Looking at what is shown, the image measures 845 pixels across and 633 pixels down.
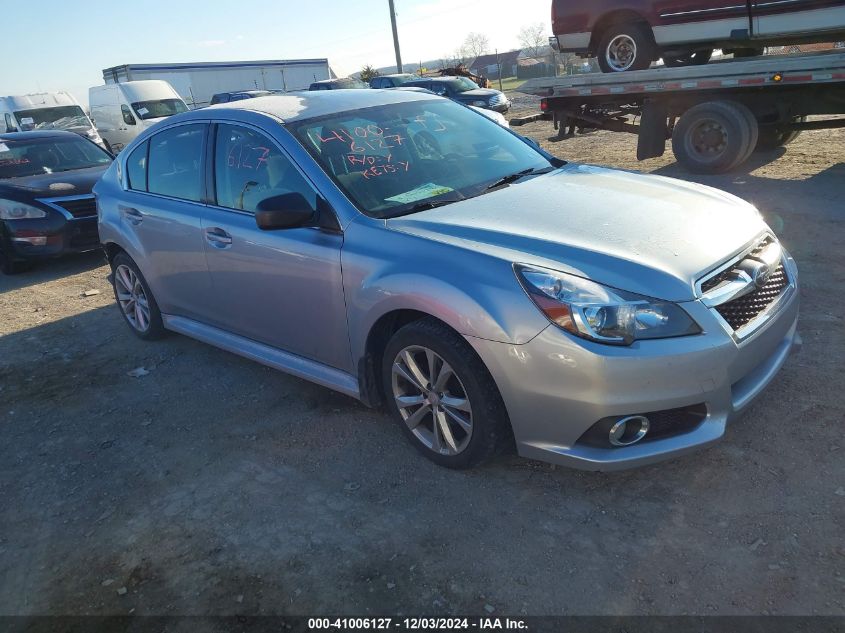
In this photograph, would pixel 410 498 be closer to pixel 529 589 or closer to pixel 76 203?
pixel 529 589

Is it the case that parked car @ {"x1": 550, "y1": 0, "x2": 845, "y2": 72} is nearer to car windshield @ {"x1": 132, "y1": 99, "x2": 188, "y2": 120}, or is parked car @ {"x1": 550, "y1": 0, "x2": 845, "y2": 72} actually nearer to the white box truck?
car windshield @ {"x1": 132, "y1": 99, "x2": 188, "y2": 120}

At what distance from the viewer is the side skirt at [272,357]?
358 cm

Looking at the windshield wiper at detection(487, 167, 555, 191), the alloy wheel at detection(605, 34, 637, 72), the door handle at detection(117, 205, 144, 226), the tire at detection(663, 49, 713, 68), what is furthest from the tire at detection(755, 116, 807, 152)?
the door handle at detection(117, 205, 144, 226)

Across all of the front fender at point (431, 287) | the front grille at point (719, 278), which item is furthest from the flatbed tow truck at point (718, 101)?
the front fender at point (431, 287)

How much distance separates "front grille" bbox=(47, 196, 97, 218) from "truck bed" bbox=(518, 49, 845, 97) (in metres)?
6.33

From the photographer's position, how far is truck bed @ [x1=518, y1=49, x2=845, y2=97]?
292 inches

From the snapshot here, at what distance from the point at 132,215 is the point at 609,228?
3.47 meters

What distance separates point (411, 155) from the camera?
3791 millimetres

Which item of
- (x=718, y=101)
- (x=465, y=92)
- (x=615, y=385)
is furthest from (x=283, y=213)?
Answer: (x=465, y=92)

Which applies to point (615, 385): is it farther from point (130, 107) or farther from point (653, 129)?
point (130, 107)

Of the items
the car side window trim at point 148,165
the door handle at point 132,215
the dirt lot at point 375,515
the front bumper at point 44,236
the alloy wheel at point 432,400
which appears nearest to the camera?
the dirt lot at point 375,515

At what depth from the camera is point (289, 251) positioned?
3.55 metres

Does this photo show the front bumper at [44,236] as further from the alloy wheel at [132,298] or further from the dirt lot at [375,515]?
the dirt lot at [375,515]

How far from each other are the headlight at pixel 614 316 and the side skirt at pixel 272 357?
4.29 feet
